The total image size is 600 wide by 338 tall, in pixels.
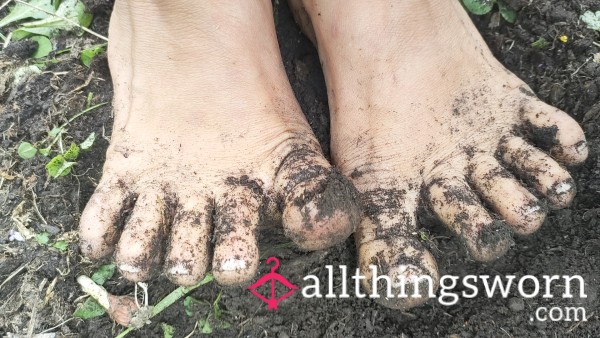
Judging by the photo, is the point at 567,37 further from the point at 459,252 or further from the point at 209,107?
the point at 209,107

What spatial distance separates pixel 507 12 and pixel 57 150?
122 cm

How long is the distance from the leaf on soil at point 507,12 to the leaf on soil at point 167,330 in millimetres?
1151

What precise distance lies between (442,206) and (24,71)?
114 centimetres

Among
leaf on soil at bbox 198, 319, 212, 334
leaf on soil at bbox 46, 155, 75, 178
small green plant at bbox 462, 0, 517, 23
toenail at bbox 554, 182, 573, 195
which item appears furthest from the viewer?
small green plant at bbox 462, 0, 517, 23

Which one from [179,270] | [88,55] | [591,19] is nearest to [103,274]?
[179,270]

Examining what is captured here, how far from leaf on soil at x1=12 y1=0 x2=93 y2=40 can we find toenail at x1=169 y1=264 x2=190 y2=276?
2.75 ft

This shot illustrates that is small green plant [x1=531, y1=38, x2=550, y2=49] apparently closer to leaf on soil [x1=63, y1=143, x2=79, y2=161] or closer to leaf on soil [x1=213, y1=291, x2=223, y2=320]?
leaf on soil [x1=213, y1=291, x2=223, y2=320]

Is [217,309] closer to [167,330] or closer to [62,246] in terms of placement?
[167,330]

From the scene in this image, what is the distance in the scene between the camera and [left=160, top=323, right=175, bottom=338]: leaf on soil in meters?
1.28

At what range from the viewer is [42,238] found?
135cm

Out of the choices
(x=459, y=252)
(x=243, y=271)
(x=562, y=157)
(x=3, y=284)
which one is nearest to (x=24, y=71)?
(x=3, y=284)

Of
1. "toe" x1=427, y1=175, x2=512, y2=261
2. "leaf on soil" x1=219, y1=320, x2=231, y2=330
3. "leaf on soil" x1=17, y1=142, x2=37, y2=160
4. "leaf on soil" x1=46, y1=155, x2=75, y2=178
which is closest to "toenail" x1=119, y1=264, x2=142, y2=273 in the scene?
"leaf on soil" x1=219, y1=320, x2=231, y2=330

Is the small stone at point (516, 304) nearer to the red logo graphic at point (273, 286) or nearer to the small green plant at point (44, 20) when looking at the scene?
the red logo graphic at point (273, 286)

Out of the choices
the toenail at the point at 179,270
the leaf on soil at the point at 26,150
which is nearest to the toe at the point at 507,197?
the toenail at the point at 179,270
